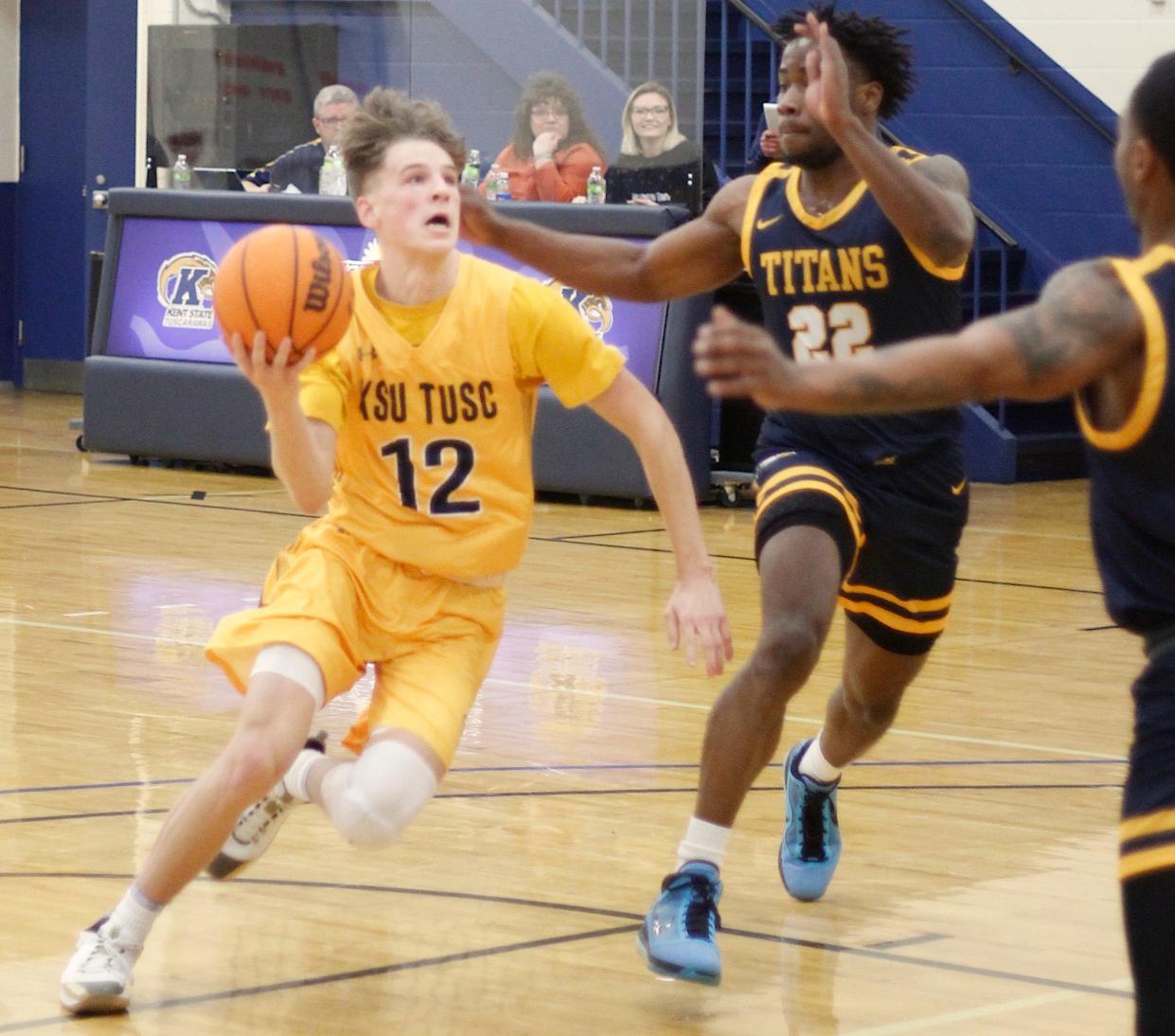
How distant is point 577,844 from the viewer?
501 cm

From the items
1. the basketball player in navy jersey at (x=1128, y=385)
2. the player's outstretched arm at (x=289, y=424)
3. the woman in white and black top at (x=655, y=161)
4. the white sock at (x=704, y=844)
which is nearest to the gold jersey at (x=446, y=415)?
the player's outstretched arm at (x=289, y=424)

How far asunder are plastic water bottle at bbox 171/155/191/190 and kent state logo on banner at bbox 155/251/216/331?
1055mm

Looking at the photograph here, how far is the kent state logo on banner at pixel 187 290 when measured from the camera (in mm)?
12297

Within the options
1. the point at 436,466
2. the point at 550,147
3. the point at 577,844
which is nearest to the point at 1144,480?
the point at 436,466

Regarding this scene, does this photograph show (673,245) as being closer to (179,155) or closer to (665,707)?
(665,707)

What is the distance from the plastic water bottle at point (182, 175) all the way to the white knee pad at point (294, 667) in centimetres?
980

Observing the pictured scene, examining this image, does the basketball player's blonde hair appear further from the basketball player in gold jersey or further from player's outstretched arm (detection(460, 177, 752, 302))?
player's outstretched arm (detection(460, 177, 752, 302))

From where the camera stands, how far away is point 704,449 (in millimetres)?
11234

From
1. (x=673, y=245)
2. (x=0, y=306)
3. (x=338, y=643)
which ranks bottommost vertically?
(x=0, y=306)

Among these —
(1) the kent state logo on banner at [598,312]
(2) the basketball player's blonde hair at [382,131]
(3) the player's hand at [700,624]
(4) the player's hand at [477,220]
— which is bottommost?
(1) the kent state logo on banner at [598,312]

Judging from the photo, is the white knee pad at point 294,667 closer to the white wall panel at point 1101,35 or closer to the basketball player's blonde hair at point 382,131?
the basketball player's blonde hair at point 382,131

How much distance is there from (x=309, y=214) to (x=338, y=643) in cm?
812

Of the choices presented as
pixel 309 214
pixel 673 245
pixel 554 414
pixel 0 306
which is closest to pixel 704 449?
pixel 554 414

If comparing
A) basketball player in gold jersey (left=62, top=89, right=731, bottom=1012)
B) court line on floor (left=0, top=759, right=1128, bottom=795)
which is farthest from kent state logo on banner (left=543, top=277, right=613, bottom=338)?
basketball player in gold jersey (left=62, top=89, right=731, bottom=1012)
